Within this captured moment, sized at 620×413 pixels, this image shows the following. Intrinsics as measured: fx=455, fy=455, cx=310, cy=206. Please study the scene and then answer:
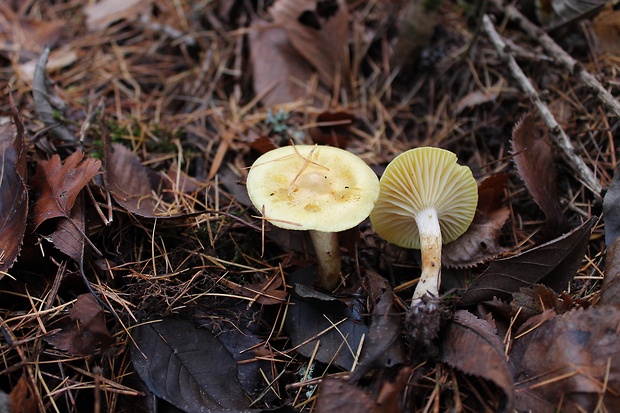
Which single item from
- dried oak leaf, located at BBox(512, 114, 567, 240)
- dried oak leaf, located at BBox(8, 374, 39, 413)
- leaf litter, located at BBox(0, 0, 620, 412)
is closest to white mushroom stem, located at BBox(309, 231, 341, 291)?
leaf litter, located at BBox(0, 0, 620, 412)

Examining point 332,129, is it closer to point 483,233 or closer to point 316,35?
point 316,35

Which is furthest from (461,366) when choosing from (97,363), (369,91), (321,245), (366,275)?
(369,91)

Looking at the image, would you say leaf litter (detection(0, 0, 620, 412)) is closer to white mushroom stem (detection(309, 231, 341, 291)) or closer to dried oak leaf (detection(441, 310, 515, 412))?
dried oak leaf (detection(441, 310, 515, 412))

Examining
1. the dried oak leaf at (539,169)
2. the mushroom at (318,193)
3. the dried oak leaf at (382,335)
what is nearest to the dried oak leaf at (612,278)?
the dried oak leaf at (539,169)

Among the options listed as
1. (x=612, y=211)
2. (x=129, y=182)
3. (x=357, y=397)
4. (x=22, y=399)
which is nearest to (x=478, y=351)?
(x=357, y=397)

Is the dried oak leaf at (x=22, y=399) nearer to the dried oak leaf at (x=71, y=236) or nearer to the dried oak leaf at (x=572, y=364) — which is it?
the dried oak leaf at (x=71, y=236)
